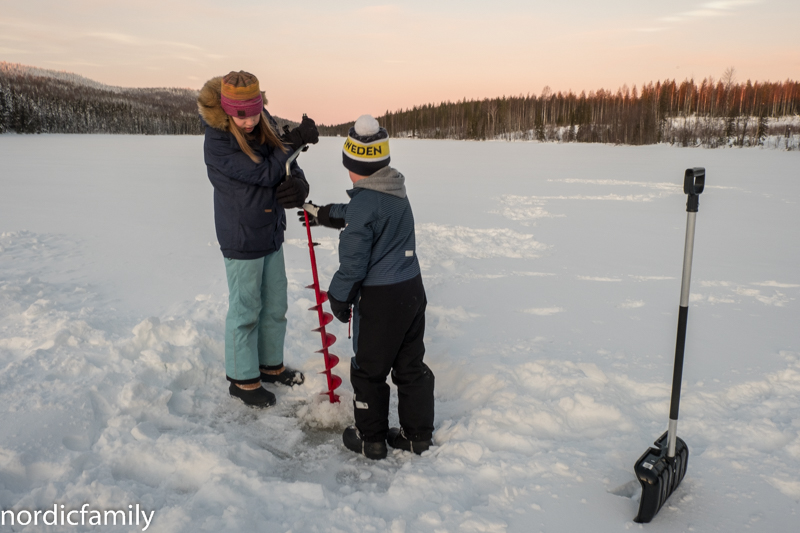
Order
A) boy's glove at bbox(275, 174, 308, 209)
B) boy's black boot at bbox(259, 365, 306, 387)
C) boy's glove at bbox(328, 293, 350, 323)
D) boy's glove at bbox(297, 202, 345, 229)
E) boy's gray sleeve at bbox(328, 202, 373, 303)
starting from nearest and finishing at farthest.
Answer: boy's gray sleeve at bbox(328, 202, 373, 303)
boy's glove at bbox(328, 293, 350, 323)
boy's glove at bbox(297, 202, 345, 229)
boy's glove at bbox(275, 174, 308, 209)
boy's black boot at bbox(259, 365, 306, 387)

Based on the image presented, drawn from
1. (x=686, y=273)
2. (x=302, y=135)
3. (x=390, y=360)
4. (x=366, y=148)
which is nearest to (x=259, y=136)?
(x=302, y=135)

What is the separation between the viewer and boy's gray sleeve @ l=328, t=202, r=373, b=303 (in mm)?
2539

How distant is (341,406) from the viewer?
3.33 m

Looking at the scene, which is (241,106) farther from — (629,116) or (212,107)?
(629,116)

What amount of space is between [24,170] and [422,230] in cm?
1524

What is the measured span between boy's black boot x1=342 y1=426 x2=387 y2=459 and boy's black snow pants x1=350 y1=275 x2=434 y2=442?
0.11ft

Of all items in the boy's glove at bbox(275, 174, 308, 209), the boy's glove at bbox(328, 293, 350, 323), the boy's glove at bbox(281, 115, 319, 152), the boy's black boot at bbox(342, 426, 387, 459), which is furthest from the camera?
the boy's glove at bbox(281, 115, 319, 152)

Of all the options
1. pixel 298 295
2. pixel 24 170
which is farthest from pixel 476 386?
pixel 24 170

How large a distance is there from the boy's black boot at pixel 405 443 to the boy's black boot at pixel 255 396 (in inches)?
35.2

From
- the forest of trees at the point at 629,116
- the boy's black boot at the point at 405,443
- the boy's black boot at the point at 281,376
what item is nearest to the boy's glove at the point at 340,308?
the boy's black boot at the point at 405,443
